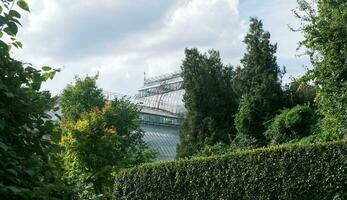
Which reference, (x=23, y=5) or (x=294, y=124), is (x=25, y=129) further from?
(x=294, y=124)

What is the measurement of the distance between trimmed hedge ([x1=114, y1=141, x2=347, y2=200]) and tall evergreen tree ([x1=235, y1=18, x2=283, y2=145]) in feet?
53.0

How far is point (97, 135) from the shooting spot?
1135 inches

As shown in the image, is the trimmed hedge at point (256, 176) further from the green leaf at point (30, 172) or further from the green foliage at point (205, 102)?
the green foliage at point (205, 102)

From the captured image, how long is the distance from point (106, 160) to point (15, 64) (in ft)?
83.9

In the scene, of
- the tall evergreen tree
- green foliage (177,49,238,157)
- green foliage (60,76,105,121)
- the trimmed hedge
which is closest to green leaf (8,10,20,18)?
the trimmed hedge

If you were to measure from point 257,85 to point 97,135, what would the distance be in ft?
36.2

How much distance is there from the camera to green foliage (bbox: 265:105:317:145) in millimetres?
29327

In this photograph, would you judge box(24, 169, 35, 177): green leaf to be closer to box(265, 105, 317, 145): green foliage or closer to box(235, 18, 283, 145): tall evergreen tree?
box(265, 105, 317, 145): green foliage

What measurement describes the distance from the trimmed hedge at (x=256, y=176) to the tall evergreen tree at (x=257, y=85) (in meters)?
16.2

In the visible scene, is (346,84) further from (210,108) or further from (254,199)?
(210,108)

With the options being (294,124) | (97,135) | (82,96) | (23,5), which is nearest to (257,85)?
(294,124)

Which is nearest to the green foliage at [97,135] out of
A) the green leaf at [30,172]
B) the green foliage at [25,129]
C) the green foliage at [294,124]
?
the green foliage at [294,124]

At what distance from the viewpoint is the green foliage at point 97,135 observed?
26.9 m

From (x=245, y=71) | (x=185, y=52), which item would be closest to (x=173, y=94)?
(x=185, y=52)
